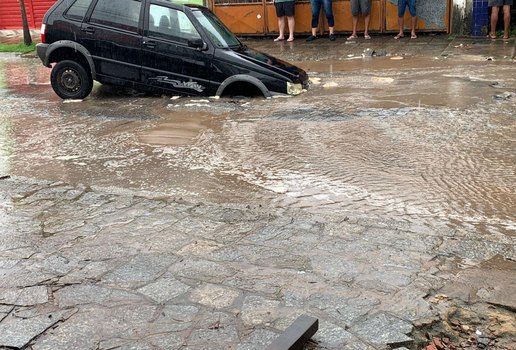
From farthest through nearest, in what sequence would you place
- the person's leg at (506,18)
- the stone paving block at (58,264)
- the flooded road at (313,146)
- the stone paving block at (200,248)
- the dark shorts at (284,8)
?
the dark shorts at (284,8), the person's leg at (506,18), the flooded road at (313,146), the stone paving block at (200,248), the stone paving block at (58,264)

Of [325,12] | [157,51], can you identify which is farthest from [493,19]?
[157,51]

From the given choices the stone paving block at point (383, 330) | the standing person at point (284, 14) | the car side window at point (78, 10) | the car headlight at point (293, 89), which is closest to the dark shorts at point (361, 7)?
the standing person at point (284, 14)

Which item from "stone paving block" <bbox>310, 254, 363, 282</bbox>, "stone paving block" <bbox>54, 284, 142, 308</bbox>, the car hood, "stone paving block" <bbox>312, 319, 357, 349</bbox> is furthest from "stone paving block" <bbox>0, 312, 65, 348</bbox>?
the car hood

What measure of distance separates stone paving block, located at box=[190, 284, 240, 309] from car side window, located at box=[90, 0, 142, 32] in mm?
6959

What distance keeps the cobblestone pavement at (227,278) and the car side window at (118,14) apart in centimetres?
528

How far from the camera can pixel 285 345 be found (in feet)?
9.77

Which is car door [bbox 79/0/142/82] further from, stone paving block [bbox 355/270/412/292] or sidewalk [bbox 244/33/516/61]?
stone paving block [bbox 355/270/412/292]

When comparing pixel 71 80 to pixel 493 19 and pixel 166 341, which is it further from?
pixel 493 19

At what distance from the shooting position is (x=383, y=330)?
329cm

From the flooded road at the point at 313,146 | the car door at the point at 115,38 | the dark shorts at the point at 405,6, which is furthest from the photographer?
the dark shorts at the point at 405,6

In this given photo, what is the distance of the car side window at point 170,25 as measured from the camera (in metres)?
9.55

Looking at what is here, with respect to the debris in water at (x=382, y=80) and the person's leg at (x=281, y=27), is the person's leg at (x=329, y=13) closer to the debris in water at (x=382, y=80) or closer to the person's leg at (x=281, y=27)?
the person's leg at (x=281, y=27)

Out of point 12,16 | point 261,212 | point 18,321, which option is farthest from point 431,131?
point 12,16

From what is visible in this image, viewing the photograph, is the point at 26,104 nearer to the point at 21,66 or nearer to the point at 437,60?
the point at 21,66
